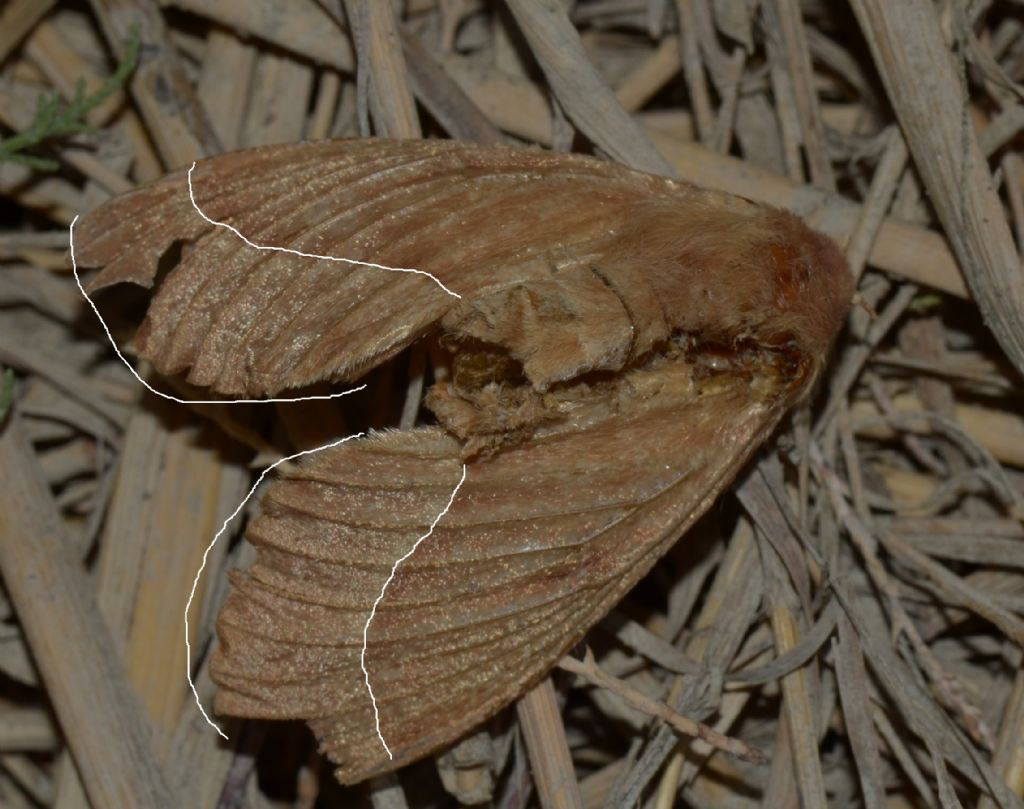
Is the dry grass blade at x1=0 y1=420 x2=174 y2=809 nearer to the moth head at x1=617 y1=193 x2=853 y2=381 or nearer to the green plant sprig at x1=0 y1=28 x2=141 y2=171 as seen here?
the green plant sprig at x1=0 y1=28 x2=141 y2=171

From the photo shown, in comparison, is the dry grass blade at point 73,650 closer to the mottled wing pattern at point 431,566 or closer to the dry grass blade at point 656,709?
the mottled wing pattern at point 431,566

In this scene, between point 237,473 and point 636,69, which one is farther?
point 636,69

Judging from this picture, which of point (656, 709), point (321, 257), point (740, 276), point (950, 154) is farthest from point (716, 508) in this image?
point (321, 257)

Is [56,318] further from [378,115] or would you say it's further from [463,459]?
[463,459]

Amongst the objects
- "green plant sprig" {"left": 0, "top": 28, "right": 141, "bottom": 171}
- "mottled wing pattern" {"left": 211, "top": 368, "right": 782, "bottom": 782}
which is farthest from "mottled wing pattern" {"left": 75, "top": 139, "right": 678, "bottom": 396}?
"green plant sprig" {"left": 0, "top": 28, "right": 141, "bottom": 171}

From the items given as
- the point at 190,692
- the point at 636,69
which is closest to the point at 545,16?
the point at 636,69

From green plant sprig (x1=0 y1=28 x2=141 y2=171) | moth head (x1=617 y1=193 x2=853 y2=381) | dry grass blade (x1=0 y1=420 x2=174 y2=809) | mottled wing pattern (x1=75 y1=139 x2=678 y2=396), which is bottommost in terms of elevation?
dry grass blade (x1=0 y1=420 x2=174 y2=809)
